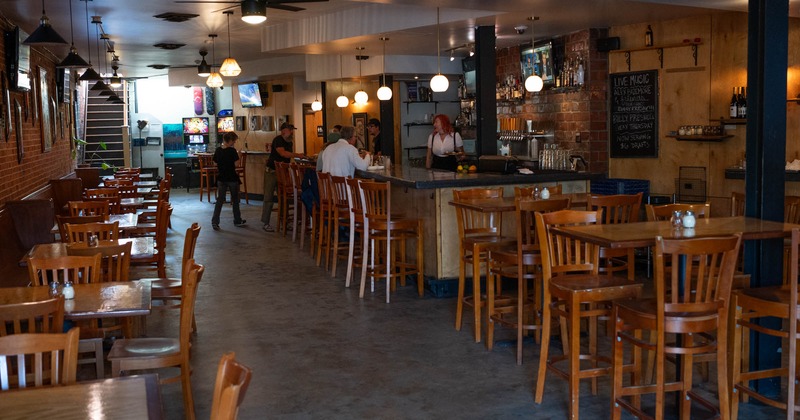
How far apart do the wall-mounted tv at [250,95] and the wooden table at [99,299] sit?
1485 cm

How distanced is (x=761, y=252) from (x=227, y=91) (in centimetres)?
2023

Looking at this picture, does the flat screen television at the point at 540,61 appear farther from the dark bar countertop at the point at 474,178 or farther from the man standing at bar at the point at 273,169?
the man standing at bar at the point at 273,169

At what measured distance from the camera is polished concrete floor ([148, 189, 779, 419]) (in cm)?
457

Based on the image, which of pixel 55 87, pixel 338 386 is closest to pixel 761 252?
pixel 338 386

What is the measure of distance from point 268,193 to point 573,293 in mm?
9440

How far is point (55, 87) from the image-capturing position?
567 inches

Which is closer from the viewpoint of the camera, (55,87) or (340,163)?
(340,163)

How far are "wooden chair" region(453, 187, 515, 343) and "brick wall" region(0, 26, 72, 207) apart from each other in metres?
5.21

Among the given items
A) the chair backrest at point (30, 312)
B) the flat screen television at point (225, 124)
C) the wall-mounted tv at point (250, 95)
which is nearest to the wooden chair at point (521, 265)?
the chair backrest at point (30, 312)

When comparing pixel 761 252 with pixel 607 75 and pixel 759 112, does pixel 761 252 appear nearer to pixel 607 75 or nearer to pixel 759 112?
pixel 759 112

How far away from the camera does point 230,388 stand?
6.59 ft

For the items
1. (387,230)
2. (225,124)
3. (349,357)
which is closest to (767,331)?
(349,357)

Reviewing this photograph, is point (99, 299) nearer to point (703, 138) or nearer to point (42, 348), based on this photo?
point (42, 348)

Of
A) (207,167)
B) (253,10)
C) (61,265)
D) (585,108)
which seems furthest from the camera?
(207,167)
